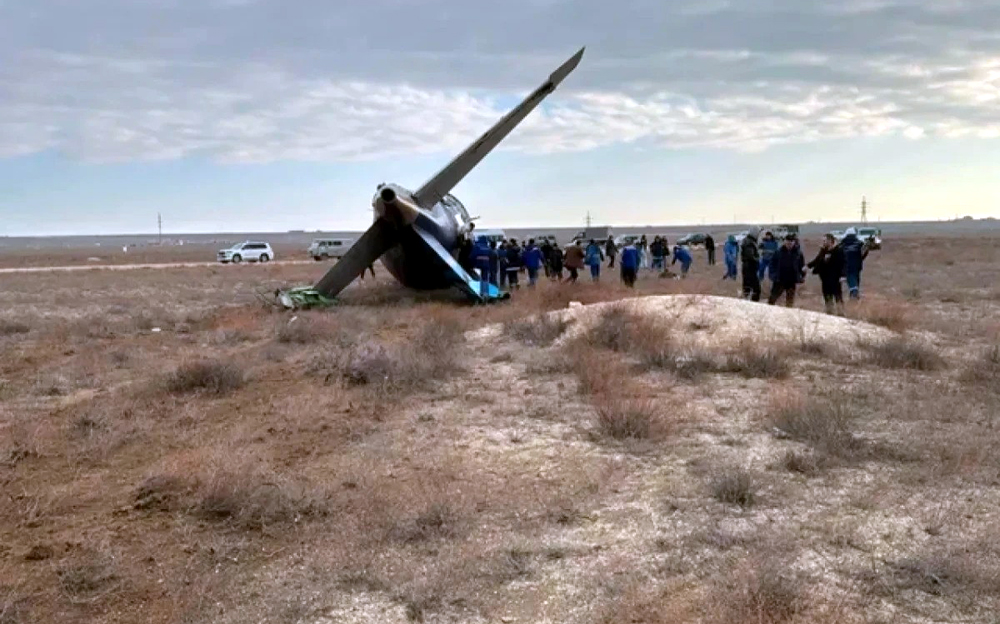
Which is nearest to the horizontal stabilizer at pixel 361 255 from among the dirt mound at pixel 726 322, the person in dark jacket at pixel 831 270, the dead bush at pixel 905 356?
the dirt mound at pixel 726 322

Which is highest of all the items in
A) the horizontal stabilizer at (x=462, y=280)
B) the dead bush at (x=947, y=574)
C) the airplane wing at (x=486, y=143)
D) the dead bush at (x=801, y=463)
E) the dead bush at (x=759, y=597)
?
the airplane wing at (x=486, y=143)

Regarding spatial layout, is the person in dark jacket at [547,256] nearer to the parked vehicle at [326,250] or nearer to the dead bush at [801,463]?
the dead bush at [801,463]

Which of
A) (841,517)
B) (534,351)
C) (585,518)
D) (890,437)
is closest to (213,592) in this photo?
(585,518)

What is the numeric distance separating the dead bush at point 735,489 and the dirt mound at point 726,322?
6.83m

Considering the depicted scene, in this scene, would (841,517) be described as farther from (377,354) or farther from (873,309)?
(873,309)

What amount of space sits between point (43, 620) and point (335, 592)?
5.50ft

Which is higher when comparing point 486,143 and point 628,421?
point 486,143

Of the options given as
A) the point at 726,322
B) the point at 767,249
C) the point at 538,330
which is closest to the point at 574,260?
the point at 767,249

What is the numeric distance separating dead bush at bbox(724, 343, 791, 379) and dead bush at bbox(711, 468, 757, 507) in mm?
4866

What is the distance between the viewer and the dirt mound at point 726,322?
13805 millimetres

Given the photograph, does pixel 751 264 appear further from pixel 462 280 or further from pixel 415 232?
pixel 415 232

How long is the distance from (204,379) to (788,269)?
11.8m

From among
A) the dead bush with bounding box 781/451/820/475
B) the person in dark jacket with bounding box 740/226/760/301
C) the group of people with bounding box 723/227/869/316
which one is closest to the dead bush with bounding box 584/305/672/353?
the group of people with bounding box 723/227/869/316

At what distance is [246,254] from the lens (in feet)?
216
